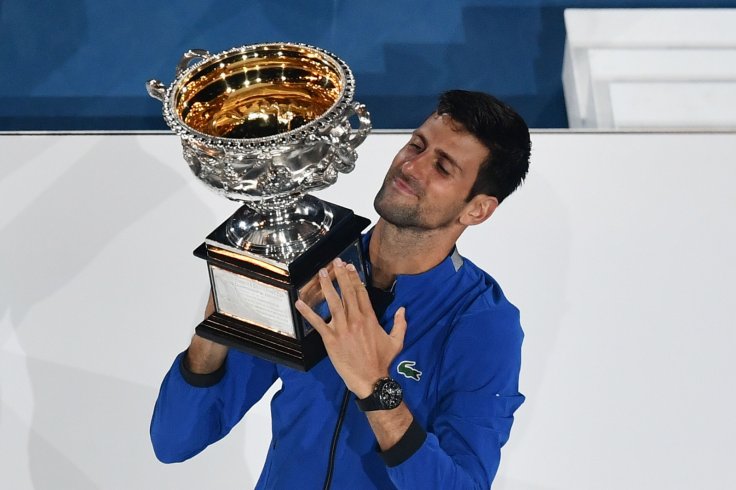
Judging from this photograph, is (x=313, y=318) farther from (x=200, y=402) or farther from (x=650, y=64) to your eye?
(x=650, y=64)

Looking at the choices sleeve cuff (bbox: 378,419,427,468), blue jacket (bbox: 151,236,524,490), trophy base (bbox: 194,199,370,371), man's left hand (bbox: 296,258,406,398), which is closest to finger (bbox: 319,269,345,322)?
man's left hand (bbox: 296,258,406,398)

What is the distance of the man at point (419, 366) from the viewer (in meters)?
2.26

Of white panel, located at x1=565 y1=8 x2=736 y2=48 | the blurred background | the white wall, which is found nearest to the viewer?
the white wall

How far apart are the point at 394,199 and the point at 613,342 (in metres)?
1.16

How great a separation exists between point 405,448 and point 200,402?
1.48 ft

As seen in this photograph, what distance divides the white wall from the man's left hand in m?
1.03

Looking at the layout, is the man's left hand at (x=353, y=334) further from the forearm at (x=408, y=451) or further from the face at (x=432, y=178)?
the face at (x=432, y=178)

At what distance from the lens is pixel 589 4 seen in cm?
451

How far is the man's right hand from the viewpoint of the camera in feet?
7.80

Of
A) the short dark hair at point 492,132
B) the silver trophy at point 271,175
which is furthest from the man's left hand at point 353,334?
the short dark hair at point 492,132

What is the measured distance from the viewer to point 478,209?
2.37 meters

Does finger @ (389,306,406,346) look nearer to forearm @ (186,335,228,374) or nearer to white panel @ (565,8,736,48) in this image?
forearm @ (186,335,228,374)

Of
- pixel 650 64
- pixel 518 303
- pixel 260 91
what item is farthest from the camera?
pixel 650 64

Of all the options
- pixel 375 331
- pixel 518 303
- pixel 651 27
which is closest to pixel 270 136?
pixel 375 331
